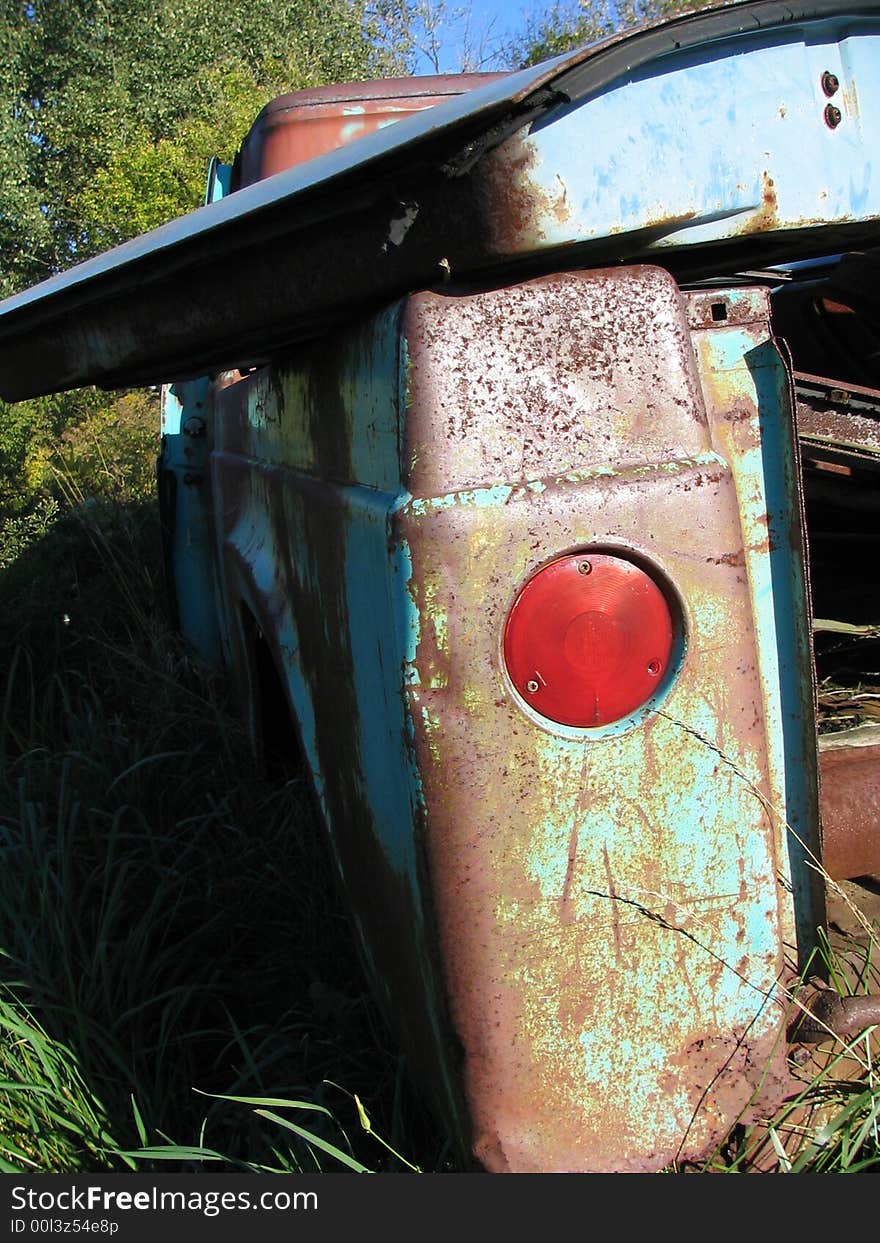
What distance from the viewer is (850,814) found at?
4.72ft

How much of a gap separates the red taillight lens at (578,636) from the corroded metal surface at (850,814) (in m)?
0.44

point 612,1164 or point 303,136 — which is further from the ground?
point 303,136

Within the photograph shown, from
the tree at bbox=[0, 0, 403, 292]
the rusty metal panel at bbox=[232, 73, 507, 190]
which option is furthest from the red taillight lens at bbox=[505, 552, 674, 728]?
the tree at bbox=[0, 0, 403, 292]

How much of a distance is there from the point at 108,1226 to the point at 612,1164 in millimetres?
647

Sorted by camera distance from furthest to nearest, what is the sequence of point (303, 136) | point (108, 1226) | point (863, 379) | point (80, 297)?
point (303, 136) → point (863, 379) → point (80, 297) → point (108, 1226)

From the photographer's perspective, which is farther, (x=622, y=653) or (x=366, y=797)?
(x=366, y=797)

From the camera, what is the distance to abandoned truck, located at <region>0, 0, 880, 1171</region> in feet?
3.71

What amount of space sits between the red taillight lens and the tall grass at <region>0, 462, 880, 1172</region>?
50 centimetres

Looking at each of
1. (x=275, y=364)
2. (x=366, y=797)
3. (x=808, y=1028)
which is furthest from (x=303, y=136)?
(x=808, y=1028)

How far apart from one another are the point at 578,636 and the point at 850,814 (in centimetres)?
56

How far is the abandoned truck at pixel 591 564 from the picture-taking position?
113 cm

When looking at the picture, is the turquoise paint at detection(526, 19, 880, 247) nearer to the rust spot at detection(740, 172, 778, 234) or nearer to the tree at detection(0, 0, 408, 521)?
the rust spot at detection(740, 172, 778, 234)

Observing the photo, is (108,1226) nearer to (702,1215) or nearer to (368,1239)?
(368,1239)

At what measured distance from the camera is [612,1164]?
1172 mm
